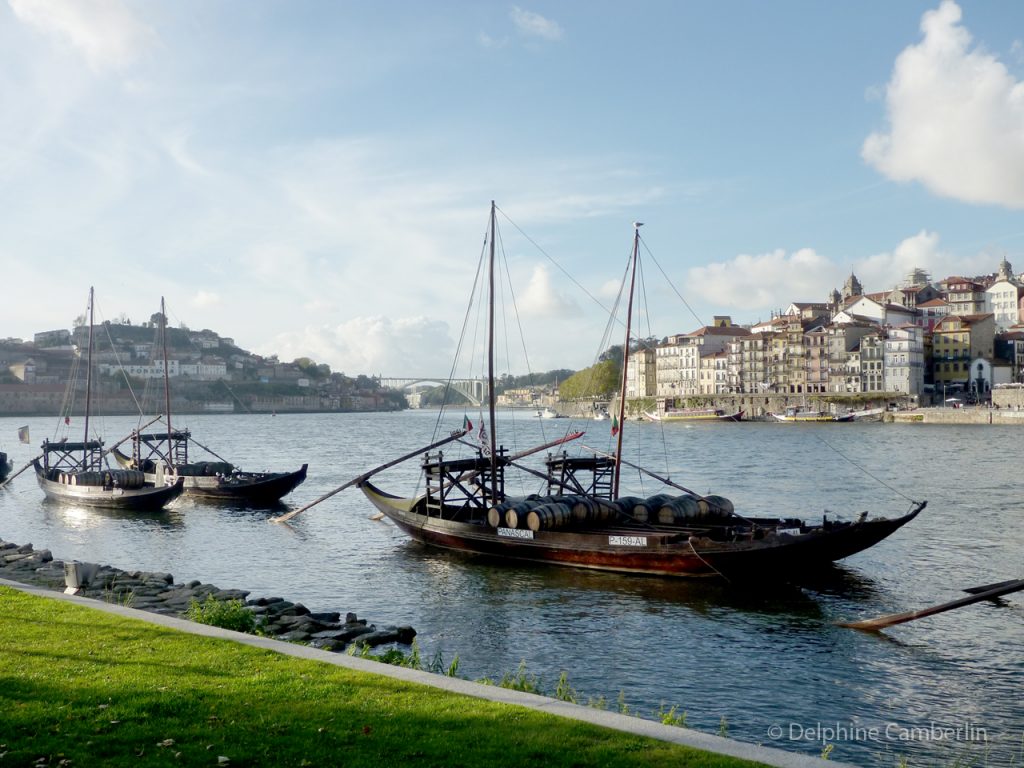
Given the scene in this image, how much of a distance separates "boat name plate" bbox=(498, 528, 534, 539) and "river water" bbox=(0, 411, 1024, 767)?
106 cm

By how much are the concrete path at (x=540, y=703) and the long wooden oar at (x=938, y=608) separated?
7.82 m

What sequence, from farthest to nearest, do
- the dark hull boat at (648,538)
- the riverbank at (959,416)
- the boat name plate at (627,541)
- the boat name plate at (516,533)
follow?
the riverbank at (959,416) → the boat name plate at (516,533) → the boat name plate at (627,541) → the dark hull boat at (648,538)

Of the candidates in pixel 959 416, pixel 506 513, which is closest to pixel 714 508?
pixel 506 513

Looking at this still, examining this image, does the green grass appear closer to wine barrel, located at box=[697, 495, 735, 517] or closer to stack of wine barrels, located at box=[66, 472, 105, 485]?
wine barrel, located at box=[697, 495, 735, 517]

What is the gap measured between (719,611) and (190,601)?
13.5 metres

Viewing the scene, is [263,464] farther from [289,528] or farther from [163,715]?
[163,715]

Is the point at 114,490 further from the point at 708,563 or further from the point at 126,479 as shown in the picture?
the point at 708,563

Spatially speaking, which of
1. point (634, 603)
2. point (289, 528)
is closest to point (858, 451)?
point (289, 528)

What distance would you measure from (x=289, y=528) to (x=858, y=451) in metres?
64.1

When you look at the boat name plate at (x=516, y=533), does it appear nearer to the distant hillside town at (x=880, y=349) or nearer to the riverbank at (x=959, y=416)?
the riverbank at (x=959, y=416)

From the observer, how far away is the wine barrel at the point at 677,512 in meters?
31.7

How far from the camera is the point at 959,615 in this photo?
23562mm

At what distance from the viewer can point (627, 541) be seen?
28406mm

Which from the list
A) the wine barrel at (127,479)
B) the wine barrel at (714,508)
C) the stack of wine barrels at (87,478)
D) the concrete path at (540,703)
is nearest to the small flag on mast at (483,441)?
the wine barrel at (714,508)
